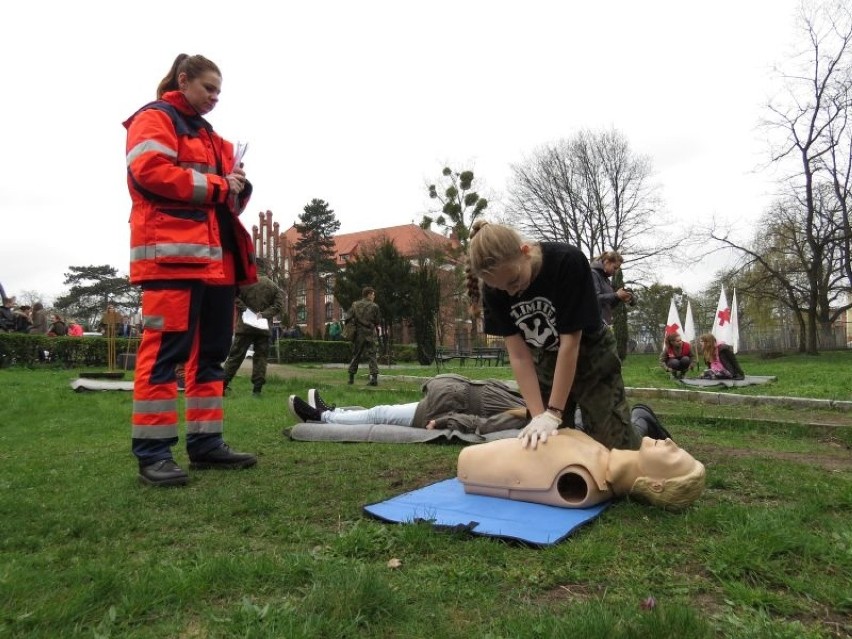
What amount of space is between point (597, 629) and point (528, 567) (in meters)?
0.55

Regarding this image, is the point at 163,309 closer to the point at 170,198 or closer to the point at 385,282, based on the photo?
the point at 170,198

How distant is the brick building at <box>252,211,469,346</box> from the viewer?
144 feet

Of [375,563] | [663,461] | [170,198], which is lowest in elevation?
[375,563]

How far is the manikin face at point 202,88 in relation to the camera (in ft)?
12.1

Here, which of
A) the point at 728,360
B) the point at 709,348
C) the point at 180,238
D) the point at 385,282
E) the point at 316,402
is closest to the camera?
the point at 180,238

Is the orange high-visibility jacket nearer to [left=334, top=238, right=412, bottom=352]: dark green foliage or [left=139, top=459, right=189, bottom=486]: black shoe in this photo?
[left=139, top=459, right=189, bottom=486]: black shoe

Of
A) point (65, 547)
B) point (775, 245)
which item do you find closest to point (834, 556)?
point (65, 547)

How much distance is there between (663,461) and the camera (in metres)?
2.73

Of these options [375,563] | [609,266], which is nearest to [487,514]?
[375,563]

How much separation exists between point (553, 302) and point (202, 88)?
2466mm

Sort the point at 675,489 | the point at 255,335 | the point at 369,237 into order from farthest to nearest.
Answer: the point at 369,237 → the point at 255,335 → the point at 675,489

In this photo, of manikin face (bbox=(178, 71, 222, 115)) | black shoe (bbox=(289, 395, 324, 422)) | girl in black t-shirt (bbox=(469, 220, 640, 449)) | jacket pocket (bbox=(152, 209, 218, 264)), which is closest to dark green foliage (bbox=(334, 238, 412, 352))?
black shoe (bbox=(289, 395, 324, 422))

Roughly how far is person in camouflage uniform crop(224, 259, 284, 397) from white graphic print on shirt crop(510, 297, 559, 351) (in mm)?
6040

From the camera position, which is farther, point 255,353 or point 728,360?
point 728,360
